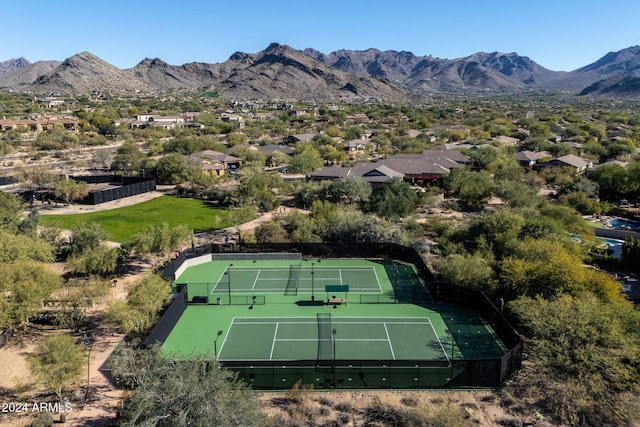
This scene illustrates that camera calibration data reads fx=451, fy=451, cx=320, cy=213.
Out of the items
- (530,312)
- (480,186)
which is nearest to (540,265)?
(530,312)

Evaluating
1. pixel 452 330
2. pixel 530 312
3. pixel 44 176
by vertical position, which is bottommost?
pixel 452 330

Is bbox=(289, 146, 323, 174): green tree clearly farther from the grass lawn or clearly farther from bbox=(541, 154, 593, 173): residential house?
bbox=(541, 154, 593, 173): residential house

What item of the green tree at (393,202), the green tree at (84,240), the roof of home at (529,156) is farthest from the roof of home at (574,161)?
the green tree at (84,240)

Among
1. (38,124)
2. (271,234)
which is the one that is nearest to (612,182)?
(271,234)

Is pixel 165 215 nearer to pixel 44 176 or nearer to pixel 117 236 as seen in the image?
pixel 117 236

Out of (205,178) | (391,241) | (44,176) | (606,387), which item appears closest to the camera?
(606,387)

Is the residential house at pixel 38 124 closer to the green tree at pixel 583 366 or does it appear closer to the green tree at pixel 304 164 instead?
the green tree at pixel 304 164
